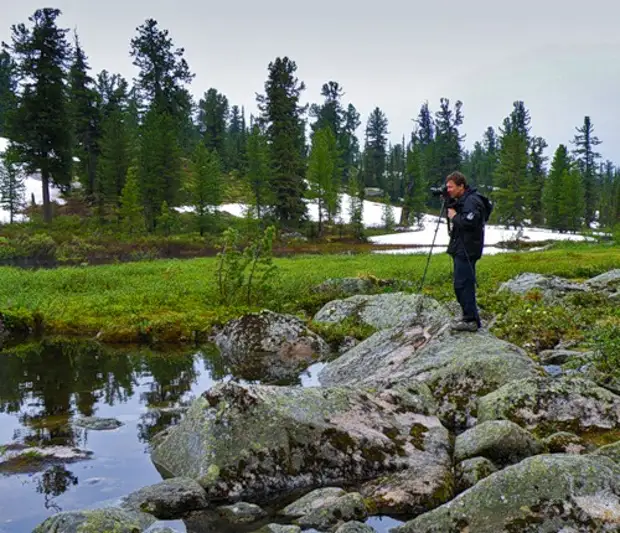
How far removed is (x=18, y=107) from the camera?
55.8 metres

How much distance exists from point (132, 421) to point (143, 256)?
37.7m

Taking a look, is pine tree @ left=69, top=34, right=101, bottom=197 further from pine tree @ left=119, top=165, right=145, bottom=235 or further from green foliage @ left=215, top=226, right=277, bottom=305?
green foliage @ left=215, top=226, right=277, bottom=305

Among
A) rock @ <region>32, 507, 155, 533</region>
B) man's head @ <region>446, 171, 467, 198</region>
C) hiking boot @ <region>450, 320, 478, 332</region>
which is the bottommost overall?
rock @ <region>32, 507, 155, 533</region>

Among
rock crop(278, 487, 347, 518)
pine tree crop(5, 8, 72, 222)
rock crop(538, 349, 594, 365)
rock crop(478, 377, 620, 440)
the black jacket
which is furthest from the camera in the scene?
pine tree crop(5, 8, 72, 222)

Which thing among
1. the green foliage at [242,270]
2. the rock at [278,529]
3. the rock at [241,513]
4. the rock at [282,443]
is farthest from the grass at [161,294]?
the rock at [278,529]

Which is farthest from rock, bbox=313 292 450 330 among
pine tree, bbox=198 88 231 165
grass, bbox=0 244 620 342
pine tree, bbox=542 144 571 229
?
pine tree, bbox=198 88 231 165

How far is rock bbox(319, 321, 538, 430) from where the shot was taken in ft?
28.7

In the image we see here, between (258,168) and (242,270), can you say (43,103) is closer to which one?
(258,168)

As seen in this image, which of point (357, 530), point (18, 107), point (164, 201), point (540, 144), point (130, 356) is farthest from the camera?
point (540, 144)

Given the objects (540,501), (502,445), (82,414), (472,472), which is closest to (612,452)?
(502,445)

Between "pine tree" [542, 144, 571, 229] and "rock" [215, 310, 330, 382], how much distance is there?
78.7 meters

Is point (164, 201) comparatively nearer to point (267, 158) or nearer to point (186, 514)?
point (267, 158)

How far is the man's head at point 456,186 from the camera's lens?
10.1 meters

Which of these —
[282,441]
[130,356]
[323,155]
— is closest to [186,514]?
[282,441]
